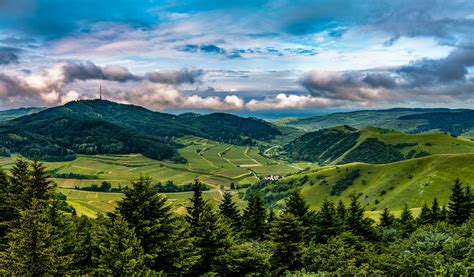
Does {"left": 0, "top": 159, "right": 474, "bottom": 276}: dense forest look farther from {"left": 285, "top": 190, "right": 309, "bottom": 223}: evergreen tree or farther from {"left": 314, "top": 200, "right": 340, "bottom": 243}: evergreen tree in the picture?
{"left": 285, "top": 190, "right": 309, "bottom": 223}: evergreen tree

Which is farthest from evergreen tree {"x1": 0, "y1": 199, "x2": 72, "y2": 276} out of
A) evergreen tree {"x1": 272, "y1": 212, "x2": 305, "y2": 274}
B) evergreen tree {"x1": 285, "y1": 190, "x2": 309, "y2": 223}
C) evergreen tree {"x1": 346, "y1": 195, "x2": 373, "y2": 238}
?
evergreen tree {"x1": 346, "y1": 195, "x2": 373, "y2": 238}

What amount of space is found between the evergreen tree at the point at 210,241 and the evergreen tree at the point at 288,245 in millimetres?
6471

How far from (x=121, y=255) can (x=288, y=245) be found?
845 inches

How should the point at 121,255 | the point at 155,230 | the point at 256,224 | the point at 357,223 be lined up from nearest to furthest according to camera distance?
the point at 121,255 → the point at 155,230 → the point at 357,223 → the point at 256,224

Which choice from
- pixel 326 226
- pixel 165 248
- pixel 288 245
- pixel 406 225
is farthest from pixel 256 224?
pixel 406 225

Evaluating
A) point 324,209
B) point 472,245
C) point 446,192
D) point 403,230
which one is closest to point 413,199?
point 446,192

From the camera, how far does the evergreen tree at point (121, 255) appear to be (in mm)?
29266

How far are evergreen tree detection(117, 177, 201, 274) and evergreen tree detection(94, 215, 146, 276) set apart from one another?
383cm

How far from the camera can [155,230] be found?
118ft

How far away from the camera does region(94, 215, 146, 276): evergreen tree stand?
2927cm

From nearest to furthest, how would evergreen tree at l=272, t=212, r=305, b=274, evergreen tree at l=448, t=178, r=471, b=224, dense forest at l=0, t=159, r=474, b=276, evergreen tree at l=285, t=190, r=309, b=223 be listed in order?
1. dense forest at l=0, t=159, r=474, b=276
2. evergreen tree at l=272, t=212, r=305, b=274
3. evergreen tree at l=285, t=190, r=309, b=223
4. evergreen tree at l=448, t=178, r=471, b=224

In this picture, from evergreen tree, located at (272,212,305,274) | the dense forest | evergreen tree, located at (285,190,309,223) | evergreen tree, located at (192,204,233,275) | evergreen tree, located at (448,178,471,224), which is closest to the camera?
the dense forest

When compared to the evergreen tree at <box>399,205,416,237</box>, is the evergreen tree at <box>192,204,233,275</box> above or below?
above

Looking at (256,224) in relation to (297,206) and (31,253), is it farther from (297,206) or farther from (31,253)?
(31,253)
